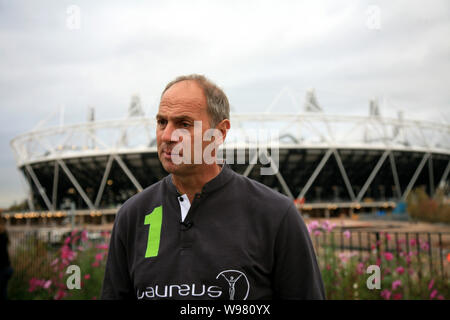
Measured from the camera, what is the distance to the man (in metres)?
1.33

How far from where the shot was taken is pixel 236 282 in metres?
1.32

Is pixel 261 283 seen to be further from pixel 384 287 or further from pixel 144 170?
pixel 144 170

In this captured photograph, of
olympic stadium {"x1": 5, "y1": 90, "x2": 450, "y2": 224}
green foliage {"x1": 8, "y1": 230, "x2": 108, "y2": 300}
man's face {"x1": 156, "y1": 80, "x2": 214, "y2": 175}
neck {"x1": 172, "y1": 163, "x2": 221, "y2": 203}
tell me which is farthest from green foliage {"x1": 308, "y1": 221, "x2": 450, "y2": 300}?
olympic stadium {"x1": 5, "y1": 90, "x2": 450, "y2": 224}

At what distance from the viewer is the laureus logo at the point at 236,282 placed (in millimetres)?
1318

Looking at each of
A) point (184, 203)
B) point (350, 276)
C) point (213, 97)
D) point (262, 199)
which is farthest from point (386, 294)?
point (213, 97)

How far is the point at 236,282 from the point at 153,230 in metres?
0.40

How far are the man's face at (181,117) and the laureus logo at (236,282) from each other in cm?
43

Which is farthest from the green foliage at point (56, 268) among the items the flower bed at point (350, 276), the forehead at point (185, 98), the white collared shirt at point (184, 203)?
the forehead at point (185, 98)

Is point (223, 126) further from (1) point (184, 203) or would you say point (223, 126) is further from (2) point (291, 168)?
(2) point (291, 168)

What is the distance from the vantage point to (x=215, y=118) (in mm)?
1454

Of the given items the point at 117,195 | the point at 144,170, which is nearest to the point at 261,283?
the point at 144,170

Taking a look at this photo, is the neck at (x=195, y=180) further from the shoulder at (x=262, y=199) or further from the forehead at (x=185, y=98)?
the forehead at (x=185, y=98)

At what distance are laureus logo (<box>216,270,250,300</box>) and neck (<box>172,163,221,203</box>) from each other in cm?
34
